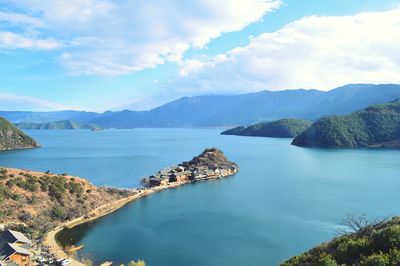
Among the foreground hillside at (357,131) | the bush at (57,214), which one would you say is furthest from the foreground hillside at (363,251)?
the foreground hillside at (357,131)

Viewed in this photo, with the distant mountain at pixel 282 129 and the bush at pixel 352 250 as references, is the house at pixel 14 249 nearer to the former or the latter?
the bush at pixel 352 250

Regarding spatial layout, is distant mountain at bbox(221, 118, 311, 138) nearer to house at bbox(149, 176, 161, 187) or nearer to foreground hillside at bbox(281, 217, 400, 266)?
house at bbox(149, 176, 161, 187)

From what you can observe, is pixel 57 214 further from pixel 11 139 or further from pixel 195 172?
pixel 11 139

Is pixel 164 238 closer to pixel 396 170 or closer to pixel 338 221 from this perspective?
pixel 338 221

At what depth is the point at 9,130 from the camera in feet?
404

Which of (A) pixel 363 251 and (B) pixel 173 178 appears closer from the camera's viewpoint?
(A) pixel 363 251

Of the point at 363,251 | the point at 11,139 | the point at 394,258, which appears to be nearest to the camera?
the point at 394,258

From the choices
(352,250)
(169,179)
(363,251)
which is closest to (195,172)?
(169,179)

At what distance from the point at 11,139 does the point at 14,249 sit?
108974 millimetres

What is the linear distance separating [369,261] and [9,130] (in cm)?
12778

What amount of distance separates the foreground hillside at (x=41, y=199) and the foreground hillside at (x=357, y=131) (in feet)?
293

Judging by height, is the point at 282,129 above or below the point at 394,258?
above

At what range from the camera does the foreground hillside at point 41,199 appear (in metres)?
33.0

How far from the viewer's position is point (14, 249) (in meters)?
24.2
